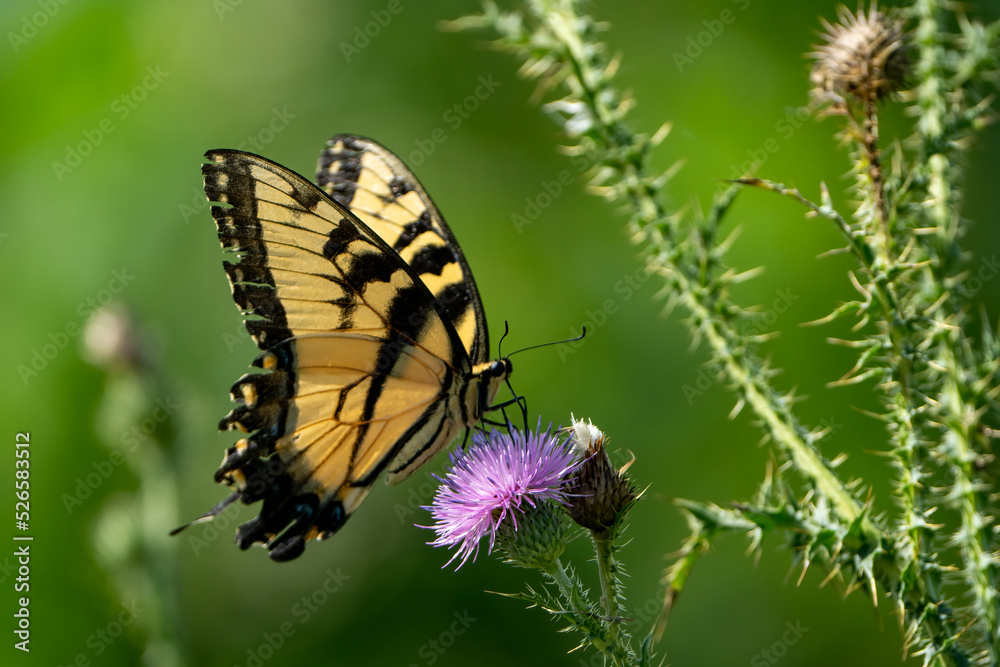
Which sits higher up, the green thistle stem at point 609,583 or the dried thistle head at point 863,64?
the dried thistle head at point 863,64

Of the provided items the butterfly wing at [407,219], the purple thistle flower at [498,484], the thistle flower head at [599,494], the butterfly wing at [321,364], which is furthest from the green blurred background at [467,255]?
the thistle flower head at [599,494]

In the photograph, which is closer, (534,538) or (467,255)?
(534,538)

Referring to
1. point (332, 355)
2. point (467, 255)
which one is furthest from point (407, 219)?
point (467, 255)

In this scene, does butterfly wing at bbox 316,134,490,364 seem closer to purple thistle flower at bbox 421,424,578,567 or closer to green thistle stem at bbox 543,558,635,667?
purple thistle flower at bbox 421,424,578,567

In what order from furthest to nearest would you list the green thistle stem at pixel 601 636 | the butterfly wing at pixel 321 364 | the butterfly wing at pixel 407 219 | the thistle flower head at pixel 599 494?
the butterfly wing at pixel 407 219
the butterfly wing at pixel 321 364
the thistle flower head at pixel 599 494
the green thistle stem at pixel 601 636

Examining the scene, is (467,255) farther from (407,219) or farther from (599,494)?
(599,494)

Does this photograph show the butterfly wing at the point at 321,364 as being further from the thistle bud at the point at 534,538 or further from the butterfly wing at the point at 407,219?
the thistle bud at the point at 534,538

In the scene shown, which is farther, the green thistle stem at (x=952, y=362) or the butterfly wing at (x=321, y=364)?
the butterfly wing at (x=321, y=364)

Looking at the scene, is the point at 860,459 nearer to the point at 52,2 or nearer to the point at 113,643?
the point at 113,643
